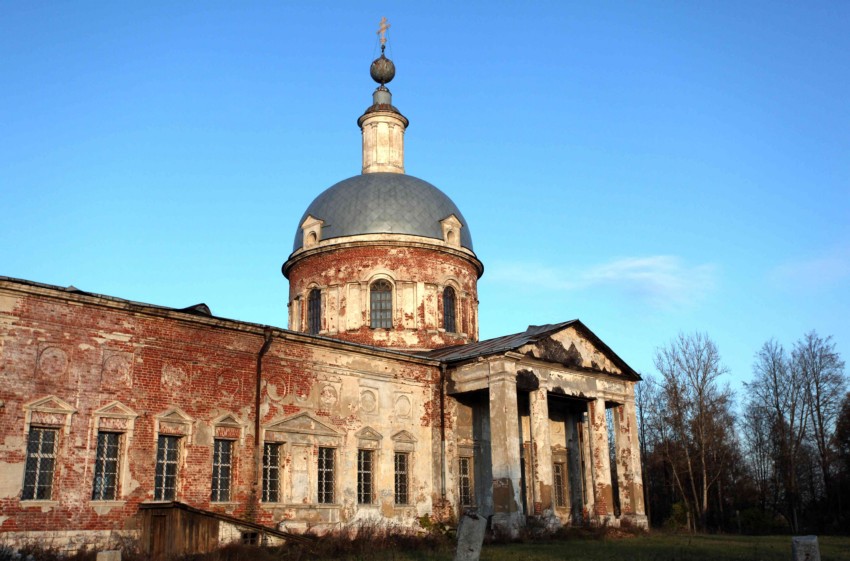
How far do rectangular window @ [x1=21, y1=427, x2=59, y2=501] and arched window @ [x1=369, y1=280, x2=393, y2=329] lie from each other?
1232cm

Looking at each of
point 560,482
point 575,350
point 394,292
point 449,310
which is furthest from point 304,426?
point 560,482

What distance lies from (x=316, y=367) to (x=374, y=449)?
111 inches

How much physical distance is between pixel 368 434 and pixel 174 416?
5528mm

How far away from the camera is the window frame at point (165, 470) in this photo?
16.1 metres

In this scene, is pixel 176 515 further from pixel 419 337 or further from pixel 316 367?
pixel 419 337

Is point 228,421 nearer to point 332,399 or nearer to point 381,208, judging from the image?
point 332,399

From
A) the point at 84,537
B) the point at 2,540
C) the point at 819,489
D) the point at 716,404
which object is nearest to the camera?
the point at 2,540

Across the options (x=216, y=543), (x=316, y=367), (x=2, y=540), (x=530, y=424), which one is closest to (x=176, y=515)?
(x=216, y=543)

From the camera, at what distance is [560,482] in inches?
982

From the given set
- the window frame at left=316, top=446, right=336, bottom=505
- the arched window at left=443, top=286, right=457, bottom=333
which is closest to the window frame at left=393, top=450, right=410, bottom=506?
the window frame at left=316, top=446, right=336, bottom=505

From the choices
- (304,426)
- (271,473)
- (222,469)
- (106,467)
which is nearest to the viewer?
(106,467)

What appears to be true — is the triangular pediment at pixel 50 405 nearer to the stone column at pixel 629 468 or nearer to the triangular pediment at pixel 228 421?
the triangular pediment at pixel 228 421

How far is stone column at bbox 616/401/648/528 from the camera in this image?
2392 centimetres

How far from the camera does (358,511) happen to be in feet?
64.3
